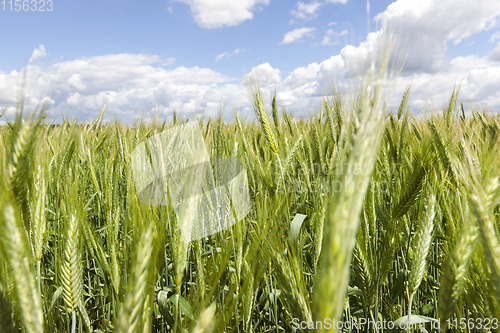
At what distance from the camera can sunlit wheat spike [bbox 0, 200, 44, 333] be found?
0.55m

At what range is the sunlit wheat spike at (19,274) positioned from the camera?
0.55 meters

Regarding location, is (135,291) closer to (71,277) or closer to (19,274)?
(19,274)

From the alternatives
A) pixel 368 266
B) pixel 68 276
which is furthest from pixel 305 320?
pixel 68 276

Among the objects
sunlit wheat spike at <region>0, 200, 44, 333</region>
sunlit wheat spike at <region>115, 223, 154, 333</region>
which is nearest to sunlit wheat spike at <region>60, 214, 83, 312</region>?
sunlit wheat spike at <region>0, 200, 44, 333</region>

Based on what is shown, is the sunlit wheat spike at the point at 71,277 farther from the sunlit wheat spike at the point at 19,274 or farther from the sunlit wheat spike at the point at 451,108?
the sunlit wheat spike at the point at 451,108

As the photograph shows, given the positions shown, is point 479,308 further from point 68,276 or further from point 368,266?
point 68,276

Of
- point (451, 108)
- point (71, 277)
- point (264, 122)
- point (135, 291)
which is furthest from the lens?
point (451, 108)

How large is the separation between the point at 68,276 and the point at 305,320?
0.73m

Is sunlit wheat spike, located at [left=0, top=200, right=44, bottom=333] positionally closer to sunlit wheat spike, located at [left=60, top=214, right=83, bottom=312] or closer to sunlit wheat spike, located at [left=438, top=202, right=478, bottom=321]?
sunlit wheat spike, located at [left=60, top=214, right=83, bottom=312]

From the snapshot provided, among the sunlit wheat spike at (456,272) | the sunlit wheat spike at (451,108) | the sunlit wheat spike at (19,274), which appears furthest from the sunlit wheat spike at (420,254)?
the sunlit wheat spike at (451,108)

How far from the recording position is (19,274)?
21.6 inches

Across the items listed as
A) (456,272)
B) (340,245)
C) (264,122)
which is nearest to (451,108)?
(264,122)

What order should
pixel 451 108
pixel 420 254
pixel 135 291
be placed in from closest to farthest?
pixel 135 291
pixel 420 254
pixel 451 108

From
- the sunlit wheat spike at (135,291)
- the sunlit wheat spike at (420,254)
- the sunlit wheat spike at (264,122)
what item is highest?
the sunlit wheat spike at (264,122)
